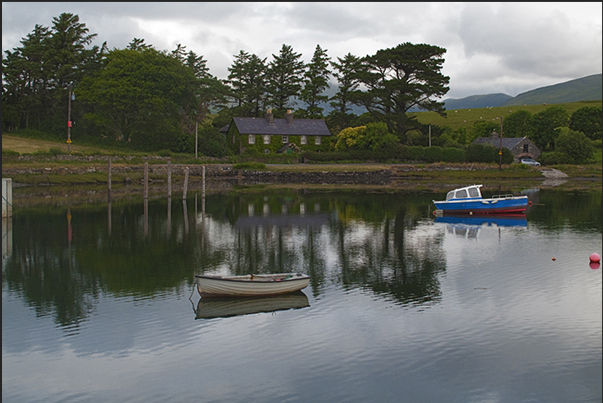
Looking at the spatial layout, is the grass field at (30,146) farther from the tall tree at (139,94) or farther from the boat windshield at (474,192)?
the boat windshield at (474,192)

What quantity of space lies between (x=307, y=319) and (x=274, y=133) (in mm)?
74952

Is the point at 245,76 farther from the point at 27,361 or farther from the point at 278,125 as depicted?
the point at 27,361

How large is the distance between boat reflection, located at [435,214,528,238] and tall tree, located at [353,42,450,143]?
51.3m

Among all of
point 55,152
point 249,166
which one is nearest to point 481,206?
point 249,166

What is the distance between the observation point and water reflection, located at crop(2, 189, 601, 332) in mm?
20438

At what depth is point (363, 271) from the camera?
2314 cm

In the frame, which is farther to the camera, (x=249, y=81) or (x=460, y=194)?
(x=249, y=81)

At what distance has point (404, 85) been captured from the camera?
90688 mm

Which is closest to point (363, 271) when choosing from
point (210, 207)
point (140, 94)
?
point (210, 207)

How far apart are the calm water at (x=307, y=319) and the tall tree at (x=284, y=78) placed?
7455 cm

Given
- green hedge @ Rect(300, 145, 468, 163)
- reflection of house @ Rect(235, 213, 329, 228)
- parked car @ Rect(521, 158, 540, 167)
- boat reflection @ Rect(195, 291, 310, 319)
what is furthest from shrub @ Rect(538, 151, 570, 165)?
boat reflection @ Rect(195, 291, 310, 319)

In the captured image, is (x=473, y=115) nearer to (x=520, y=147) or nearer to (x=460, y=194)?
(x=520, y=147)

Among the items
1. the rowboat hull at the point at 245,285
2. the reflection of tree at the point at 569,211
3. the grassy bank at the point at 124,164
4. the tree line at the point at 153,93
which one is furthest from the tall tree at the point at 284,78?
the rowboat hull at the point at 245,285

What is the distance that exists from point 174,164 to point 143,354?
61.0 meters
